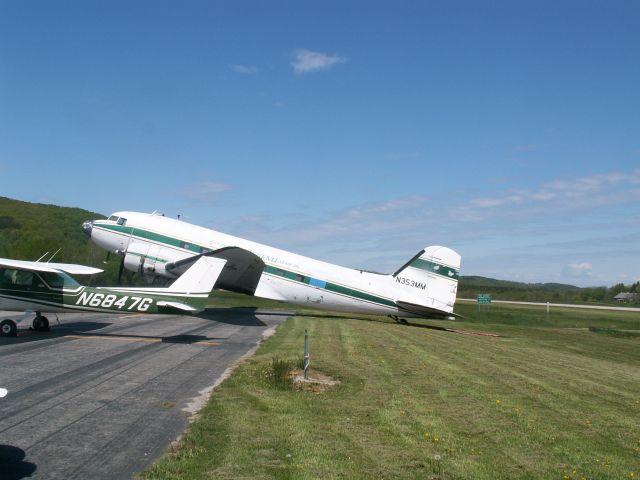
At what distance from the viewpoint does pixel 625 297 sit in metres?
150

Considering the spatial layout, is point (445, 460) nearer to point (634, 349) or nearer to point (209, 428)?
point (209, 428)

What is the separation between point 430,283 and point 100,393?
26138 millimetres

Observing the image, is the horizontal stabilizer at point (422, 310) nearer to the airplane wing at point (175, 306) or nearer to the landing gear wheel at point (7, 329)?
the airplane wing at point (175, 306)

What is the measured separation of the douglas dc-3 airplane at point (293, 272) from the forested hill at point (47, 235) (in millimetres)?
14545

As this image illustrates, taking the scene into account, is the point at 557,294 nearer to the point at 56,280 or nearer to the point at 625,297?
the point at 625,297

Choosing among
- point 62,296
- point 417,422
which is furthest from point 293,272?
point 417,422

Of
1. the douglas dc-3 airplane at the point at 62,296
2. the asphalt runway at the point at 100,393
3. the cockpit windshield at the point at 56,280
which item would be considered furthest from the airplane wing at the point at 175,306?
the cockpit windshield at the point at 56,280

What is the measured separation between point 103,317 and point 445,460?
83.3 feet

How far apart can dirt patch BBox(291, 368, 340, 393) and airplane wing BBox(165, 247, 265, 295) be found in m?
16.2

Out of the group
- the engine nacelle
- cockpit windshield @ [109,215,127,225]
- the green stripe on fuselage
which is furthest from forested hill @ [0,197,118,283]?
the green stripe on fuselage

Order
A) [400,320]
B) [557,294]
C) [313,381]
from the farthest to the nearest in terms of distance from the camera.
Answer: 1. [557,294]
2. [400,320]
3. [313,381]

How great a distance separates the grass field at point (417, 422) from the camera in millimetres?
7746

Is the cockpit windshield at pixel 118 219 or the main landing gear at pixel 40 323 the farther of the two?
the cockpit windshield at pixel 118 219

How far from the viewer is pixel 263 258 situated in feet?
112
